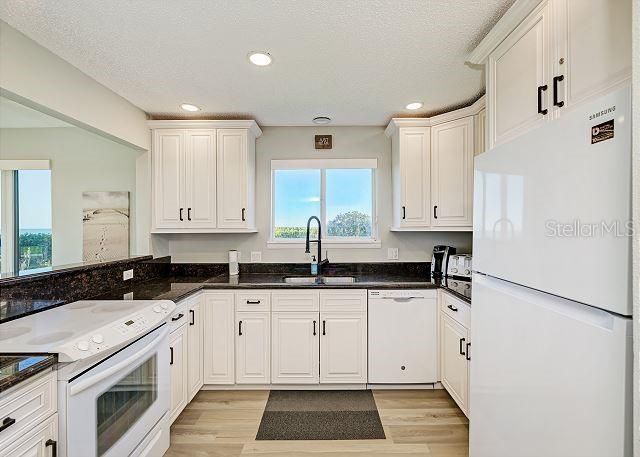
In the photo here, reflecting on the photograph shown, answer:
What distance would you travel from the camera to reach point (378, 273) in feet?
10.6

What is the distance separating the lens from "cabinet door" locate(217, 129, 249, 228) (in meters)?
2.98

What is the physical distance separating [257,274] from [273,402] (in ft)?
3.89

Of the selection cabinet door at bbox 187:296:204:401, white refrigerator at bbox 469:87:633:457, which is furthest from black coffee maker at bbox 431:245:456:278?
cabinet door at bbox 187:296:204:401

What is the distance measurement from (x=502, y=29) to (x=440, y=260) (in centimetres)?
198

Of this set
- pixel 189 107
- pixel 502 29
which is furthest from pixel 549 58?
pixel 189 107

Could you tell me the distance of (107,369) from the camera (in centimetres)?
140

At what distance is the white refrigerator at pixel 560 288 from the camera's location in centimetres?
80

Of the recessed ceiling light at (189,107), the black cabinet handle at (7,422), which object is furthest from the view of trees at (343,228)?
the black cabinet handle at (7,422)

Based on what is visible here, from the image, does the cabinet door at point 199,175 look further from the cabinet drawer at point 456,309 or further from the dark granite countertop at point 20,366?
the cabinet drawer at point 456,309

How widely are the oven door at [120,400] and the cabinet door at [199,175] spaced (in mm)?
1308

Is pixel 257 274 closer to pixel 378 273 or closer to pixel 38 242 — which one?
pixel 378 273

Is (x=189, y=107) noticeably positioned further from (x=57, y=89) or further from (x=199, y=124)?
(x=57, y=89)

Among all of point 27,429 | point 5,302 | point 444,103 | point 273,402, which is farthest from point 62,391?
point 444,103

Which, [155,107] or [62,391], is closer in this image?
[62,391]
